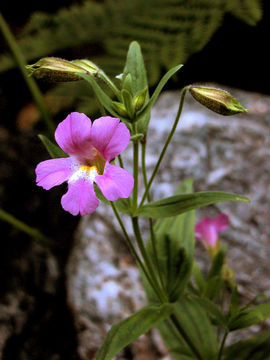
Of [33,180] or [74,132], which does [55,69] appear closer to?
[74,132]

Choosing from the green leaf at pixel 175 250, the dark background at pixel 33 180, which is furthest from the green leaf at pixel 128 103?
A: the dark background at pixel 33 180

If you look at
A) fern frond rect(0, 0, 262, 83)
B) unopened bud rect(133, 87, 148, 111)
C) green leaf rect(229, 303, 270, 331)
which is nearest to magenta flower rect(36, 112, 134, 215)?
unopened bud rect(133, 87, 148, 111)

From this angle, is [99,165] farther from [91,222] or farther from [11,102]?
[11,102]

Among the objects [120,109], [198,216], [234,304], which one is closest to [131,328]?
[234,304]

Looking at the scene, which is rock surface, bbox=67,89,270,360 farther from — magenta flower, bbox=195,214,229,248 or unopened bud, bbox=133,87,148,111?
unopened bud, bbox=133,87,148,111

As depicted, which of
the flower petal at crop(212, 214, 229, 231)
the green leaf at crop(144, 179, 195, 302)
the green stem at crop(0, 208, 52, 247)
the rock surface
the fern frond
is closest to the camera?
the green leaf at crop(144, 179, 195, 302)

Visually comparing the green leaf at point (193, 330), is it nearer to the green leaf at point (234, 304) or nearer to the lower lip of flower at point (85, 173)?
the green leaf at point (234, 304)
